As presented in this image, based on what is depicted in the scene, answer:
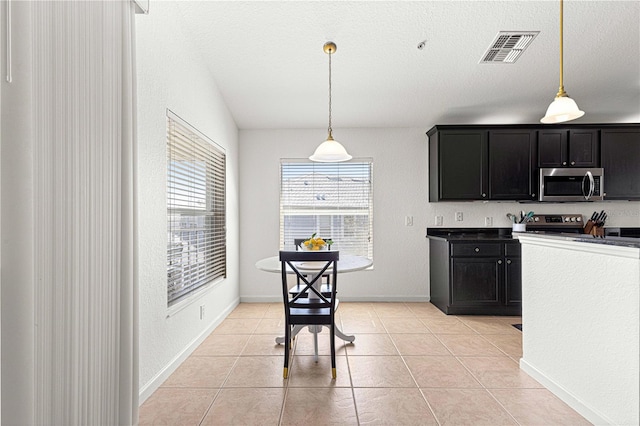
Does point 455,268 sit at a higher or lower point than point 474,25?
lower

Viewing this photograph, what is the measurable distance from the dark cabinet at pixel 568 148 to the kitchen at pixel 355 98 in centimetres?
37

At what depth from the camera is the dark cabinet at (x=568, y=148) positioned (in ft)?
13.0

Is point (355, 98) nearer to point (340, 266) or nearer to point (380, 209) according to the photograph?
point (380, 209)

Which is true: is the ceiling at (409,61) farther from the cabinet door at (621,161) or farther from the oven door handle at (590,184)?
the oven door handle at (590,184)

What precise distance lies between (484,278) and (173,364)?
328 cm

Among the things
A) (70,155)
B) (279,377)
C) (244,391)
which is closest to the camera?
(70,155)

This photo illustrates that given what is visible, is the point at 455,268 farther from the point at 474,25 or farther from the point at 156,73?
the point at 156,73

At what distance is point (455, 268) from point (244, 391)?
2.67m

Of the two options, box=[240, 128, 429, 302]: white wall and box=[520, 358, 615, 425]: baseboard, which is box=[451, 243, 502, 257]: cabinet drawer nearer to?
box=[240, 128, 429, 302]: white wall

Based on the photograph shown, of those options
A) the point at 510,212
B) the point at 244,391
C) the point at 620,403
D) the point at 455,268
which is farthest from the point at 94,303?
the point at 510,212

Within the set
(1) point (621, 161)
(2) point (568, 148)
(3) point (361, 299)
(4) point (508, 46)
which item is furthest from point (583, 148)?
(3) point (361, 299)

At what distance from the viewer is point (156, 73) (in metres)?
2.23

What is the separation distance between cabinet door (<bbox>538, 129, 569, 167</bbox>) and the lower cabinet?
3.67 feet

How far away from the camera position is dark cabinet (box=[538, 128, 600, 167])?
3.97 meters
